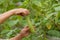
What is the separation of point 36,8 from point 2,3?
49cm

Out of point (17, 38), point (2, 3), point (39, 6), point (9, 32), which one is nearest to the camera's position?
point (17, 38)

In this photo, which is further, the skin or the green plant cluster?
the green plant cluster

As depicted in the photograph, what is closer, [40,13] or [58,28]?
[40,13]

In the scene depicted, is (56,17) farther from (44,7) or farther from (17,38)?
(17,38)

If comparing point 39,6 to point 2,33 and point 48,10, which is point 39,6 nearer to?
point 48,10

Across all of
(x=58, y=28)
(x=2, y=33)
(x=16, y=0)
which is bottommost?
(x=58, y=28)

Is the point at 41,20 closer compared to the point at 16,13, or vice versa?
the point at 16,13

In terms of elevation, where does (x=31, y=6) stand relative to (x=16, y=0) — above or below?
below

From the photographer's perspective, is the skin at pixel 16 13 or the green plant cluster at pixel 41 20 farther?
the green plant cluster at pixel 41 20

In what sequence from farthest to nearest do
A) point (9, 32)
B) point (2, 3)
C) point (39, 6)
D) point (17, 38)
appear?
1. point (2, 3)
2. point (9, 32)
3. point (39, 6)
4. point (17, 38)

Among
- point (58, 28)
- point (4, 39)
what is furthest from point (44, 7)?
point (4, 39)

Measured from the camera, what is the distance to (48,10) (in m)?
1.94

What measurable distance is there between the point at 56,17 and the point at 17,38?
0.33 m

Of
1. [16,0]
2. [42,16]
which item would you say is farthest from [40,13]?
[16,0]
